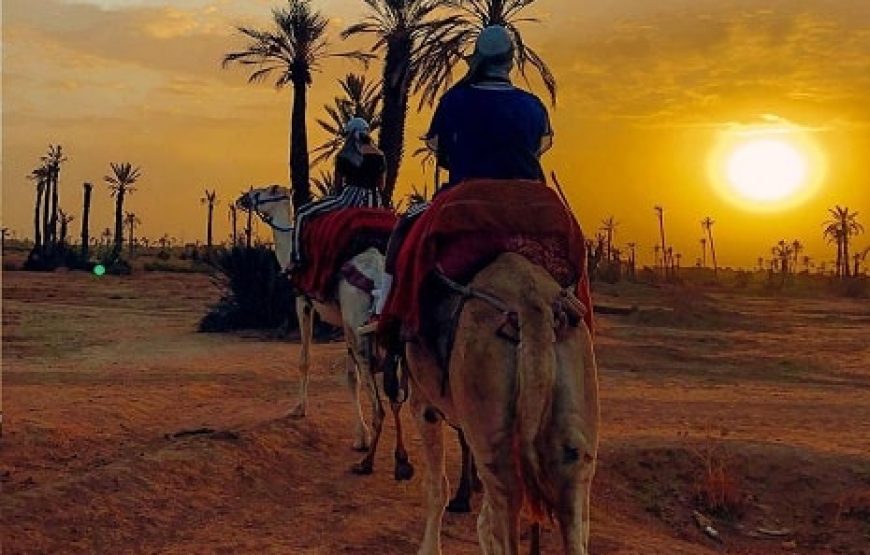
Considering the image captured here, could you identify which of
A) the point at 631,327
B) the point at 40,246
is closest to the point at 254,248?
the point at 631,327

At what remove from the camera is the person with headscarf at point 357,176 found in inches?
352

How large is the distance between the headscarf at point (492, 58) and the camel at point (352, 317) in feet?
8.32

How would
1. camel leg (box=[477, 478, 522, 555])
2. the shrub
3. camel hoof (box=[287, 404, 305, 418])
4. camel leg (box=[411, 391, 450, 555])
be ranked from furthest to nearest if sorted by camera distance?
the shrub → camel hoof (box=[287, 404, 305, 418]) → camel leg (box=[411, 391, 450, 555]) → camel leg (box=[477, 478, 522, 555])

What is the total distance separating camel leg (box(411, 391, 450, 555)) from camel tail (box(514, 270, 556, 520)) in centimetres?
148

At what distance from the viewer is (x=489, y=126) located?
4422mm

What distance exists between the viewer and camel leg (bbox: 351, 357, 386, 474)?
7859 mm

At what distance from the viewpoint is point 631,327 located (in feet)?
88.7

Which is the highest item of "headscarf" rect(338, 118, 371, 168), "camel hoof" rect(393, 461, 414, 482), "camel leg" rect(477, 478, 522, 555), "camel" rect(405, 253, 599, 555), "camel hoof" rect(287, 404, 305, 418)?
"headscarf" rect(338, 118, 371, 168)

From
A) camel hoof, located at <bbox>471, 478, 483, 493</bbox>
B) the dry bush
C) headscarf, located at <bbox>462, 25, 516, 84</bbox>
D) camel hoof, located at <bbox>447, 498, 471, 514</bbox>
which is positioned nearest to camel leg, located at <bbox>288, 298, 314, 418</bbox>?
camel hoof, located at <bbox>471, 478, 483, 493</bbox>

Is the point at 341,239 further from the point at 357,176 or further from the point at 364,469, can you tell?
the point at 364,469

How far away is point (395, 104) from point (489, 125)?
2029 centimetres

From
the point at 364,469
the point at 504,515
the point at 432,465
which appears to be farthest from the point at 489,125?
the point at 364,469

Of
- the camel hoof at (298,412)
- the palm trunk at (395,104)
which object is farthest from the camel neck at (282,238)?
the palm trunk at (395,104)

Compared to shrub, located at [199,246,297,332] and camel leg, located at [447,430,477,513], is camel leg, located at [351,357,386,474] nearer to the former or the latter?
camel leg, located at [447,430,477,513]
